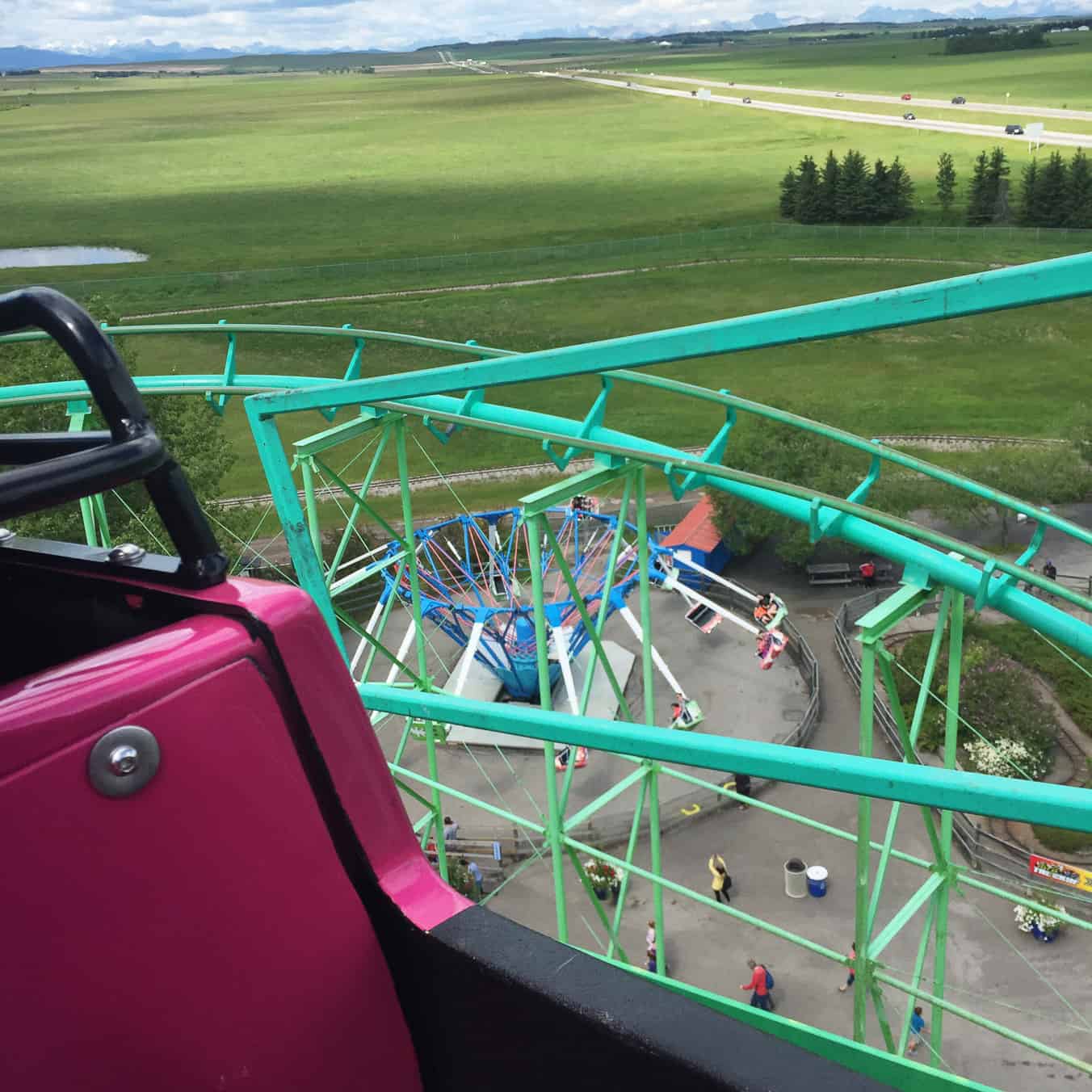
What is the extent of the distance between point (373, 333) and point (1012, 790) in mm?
11162

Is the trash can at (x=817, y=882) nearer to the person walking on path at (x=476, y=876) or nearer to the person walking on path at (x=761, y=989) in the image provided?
the person walking on path at (x=761, y=989)

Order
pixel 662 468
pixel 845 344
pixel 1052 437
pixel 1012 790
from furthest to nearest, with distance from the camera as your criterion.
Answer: pixel 845 344, pixel 1052 437, pixel 662 468, pixel 1012 790

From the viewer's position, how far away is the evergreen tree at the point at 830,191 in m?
64.9

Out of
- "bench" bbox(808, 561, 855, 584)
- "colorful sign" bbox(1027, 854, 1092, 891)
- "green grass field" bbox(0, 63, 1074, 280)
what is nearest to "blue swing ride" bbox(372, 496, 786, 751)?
"bench" bbox(808, 561, 855, 584)

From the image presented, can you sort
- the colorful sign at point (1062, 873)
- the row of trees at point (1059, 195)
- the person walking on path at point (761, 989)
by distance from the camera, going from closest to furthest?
the person walking on path at point (761, 989) → the colorful sign at point (1062, 873) → the row of trees at point (1059, 195)

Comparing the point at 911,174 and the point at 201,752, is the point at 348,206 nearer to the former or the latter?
the point at 911,174

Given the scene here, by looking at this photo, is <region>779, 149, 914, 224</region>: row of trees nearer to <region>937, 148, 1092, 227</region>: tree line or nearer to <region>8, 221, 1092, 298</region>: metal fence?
<region>8, 221, 1092, 298</region>: metal fence

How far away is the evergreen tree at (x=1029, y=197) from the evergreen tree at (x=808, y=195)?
11.8 meters

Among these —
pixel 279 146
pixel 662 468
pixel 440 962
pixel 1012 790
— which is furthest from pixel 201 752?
pixel 279 146

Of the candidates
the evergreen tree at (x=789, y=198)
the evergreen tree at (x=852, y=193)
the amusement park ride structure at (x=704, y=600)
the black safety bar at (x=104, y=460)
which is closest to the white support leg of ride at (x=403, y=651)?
the amusement park ride structure at (x=704, y=600)

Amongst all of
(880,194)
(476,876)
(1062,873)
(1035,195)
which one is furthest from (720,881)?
(880,194)

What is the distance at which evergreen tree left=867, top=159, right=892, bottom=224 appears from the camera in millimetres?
63656

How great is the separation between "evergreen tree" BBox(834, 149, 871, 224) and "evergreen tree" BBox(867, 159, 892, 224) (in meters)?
0.24

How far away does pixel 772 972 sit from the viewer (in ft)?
49.0
